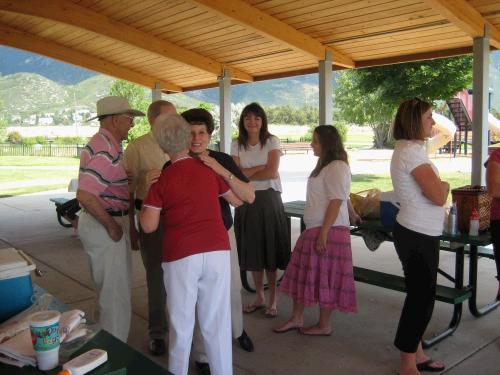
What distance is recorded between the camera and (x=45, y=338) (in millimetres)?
1445

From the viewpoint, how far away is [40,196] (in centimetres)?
1160

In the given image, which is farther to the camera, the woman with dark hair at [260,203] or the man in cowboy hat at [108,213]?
the woman with dark hair at [260,203]

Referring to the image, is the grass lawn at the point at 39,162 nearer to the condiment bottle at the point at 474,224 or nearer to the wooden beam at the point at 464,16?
the wooden beam at the point at 464,16

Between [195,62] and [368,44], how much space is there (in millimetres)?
3221

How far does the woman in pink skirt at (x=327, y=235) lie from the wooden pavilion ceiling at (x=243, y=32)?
273cm

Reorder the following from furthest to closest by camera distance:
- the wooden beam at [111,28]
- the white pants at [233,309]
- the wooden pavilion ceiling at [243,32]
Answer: the wooden beam at [111,28], the wooden pavilion ceiling at [243,32], the white pants at [233,309]

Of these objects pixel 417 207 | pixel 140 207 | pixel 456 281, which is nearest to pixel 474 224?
pixel 456 281

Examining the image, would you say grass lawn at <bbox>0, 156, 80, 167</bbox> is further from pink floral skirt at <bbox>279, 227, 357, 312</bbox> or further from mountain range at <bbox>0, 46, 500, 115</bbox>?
mountain range at <bbox>0, 46, 500, 115</bbox>

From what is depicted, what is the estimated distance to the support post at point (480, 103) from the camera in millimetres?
Answer: 5441

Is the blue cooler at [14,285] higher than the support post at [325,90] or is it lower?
lower

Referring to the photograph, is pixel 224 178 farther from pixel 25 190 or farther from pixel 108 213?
pixel 25 190

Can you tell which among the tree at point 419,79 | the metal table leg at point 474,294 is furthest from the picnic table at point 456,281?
the tree at point 419,79

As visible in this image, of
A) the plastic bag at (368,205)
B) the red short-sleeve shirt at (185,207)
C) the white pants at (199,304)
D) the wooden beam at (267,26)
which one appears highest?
the wooden beam at (267,26)

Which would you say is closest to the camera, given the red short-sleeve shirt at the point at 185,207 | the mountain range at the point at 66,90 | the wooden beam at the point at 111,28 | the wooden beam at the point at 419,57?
the red short-sleeve shirt at the point at 185,207
